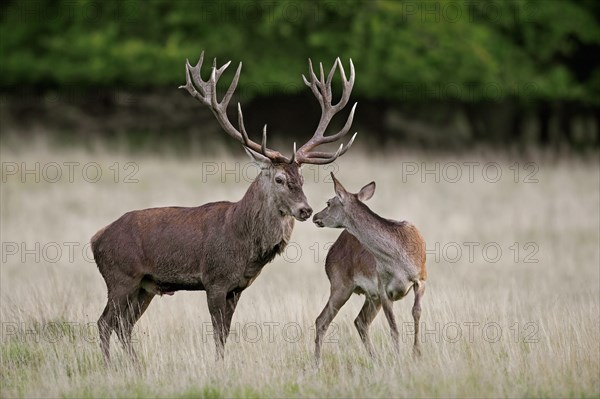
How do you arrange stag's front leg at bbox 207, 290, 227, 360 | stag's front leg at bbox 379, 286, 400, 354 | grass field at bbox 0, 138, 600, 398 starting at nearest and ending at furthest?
grass field at bbox 0, 138, 600, 398
stag's front leg at bbox 379, 286, 400, 354
stag's front leg at bbox 207, 290, 227, 360

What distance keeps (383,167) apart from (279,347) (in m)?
11.2

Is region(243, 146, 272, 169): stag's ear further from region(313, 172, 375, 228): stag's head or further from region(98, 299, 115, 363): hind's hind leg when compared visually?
region(98, 299, 115, 363): hind's hind leg

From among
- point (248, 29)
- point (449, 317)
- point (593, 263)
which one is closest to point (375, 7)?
point (248, 29)

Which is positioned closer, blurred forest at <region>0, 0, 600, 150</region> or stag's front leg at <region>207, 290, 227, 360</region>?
stag's front leg at <region>207, 290, 227, 360</region>

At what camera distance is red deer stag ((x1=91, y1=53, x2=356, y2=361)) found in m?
8.09

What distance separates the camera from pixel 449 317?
28.9 feet

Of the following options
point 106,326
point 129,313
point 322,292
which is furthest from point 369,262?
→ point 322,292

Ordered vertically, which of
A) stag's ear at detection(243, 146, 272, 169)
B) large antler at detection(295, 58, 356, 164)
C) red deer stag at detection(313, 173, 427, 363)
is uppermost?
large antler at detection(295, 58, 356, 164)

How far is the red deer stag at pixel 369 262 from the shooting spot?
786 centimetres

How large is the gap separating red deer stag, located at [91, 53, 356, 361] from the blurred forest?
12228mm

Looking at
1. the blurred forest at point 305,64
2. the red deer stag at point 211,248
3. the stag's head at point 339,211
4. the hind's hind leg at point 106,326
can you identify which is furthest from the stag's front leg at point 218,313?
the blurred forest at point 305,64

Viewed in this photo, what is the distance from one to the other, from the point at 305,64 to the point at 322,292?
33.8 feet

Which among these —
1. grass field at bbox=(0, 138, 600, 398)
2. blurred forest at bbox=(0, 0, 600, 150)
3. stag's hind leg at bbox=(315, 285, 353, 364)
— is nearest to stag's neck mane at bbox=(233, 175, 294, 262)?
stag's hind leg at bbox=(315, 285, 353, 364)

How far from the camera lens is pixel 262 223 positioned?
323 inches
